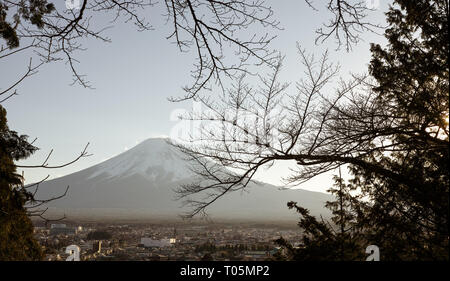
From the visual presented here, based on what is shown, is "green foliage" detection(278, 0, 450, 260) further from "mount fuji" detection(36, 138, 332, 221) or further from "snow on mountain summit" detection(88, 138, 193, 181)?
"snow on mountain summit" detection(88, 138, 193, 181)

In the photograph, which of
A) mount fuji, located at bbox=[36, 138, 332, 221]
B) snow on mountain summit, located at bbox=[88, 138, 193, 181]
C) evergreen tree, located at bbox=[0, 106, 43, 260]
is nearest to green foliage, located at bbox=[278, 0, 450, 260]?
evergreen tree, located at bbox=[0, 106, 43, 260]

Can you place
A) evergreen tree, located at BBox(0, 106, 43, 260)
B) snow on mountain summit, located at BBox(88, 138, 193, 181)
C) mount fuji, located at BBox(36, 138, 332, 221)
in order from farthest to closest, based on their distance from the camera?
1. snow on mountain summit, located at BBox(88, 138, 193, 181)
2. mount fuji, located at BBox(36, 138, 332, 221)
3. evergreen tree, located at BBox(0, 106, 43, 260)

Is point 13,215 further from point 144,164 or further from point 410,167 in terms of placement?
point 144,164

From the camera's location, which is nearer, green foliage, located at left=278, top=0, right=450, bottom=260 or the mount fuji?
green foliage, located at left=278, top=0, right=450, bottom=260

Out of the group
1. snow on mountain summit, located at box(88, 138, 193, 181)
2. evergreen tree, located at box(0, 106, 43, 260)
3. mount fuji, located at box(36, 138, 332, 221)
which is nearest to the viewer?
evergreen tree, located at box(0, 106, 43, 260)

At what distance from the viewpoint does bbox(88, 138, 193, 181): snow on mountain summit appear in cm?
15525

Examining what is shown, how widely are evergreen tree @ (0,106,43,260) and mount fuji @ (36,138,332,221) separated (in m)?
96.8

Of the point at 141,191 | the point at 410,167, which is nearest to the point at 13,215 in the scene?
the point at 410,167

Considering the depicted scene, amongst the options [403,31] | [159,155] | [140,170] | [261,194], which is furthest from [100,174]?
[403,31]

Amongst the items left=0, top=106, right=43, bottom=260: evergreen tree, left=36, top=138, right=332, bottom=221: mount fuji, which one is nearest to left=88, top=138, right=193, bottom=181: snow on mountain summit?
left=36, top=138, right=332, bottom=221: mount fuji

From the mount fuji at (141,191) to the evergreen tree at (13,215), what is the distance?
96.8 meters

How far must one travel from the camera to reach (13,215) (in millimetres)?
4203
